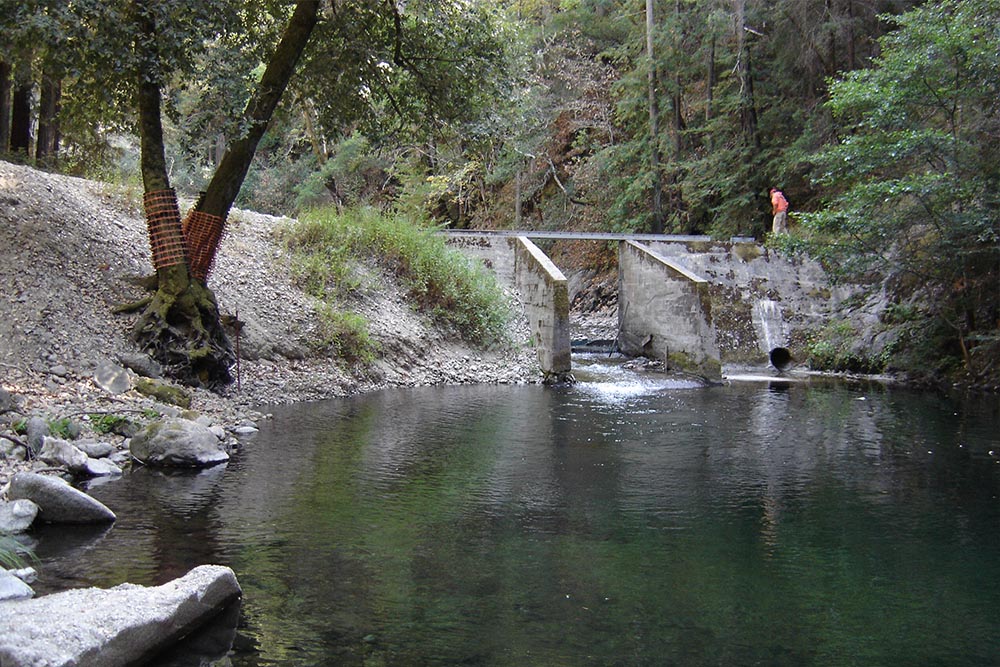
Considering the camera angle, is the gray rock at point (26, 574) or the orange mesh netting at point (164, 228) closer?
the gray rock at point (26, 574)

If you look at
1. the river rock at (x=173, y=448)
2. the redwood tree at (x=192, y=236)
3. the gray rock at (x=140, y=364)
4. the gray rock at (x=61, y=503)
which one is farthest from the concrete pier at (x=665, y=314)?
the gray rock at (x=61, y=503)

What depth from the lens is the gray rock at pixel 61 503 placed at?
22.6 ft

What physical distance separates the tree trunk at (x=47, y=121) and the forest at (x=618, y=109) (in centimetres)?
11

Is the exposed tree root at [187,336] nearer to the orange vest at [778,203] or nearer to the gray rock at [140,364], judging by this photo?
the gray rock at [140,364]

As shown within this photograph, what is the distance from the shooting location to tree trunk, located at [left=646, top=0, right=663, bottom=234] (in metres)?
29.5

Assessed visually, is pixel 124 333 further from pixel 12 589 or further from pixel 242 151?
pixel 12 589

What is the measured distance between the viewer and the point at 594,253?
3150 cm

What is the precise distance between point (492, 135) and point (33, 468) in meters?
10.1

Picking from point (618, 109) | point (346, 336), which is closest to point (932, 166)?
point (346, 336)

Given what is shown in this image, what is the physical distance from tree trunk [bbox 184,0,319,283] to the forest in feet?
0.16

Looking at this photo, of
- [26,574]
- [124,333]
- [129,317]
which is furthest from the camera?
[129,317]

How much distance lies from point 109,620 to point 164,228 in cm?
940

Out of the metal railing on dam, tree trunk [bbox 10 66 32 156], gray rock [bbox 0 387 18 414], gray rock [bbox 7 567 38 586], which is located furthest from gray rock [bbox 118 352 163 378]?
the metal railing on dam

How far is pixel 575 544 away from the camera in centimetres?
682
